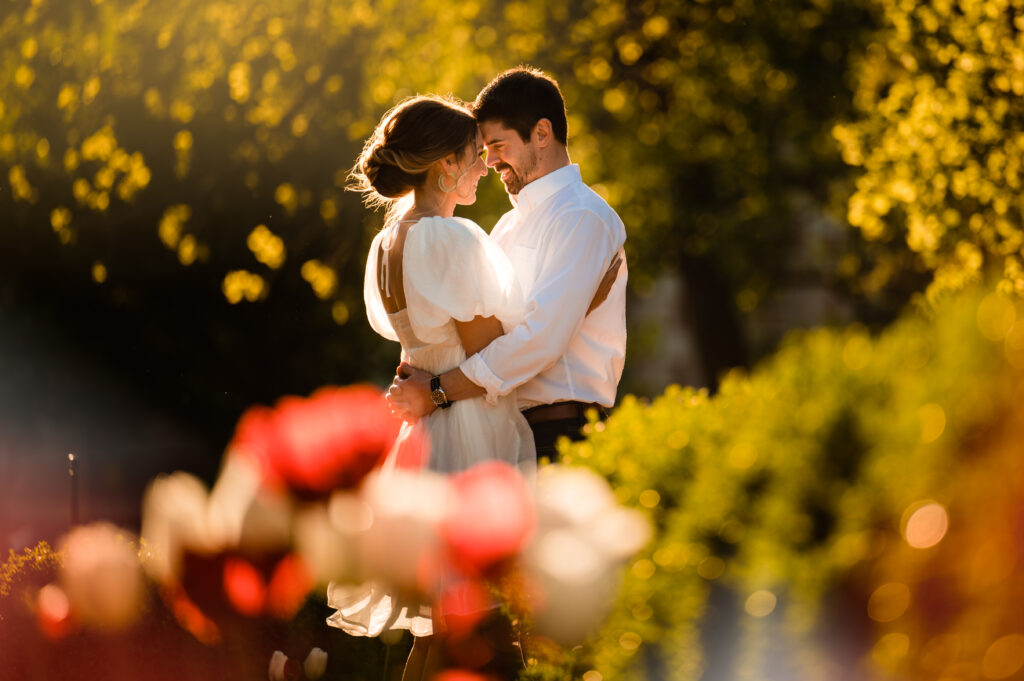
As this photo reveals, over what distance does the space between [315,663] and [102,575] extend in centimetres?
74

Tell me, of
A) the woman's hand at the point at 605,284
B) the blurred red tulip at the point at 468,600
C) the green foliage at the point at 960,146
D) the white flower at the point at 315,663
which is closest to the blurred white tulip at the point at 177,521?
the blurred red tulip at the point at 468,600

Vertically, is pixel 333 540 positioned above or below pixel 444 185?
below

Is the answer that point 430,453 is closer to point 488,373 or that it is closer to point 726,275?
point 488,373

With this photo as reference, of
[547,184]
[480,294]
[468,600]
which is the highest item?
[547,184]

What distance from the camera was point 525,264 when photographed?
4.25m

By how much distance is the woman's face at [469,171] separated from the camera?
3.86 metres

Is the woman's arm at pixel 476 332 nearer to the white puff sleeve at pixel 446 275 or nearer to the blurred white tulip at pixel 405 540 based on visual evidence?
the white puff sleeve at pixel 446 275

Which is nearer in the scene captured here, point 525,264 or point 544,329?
point 544,329

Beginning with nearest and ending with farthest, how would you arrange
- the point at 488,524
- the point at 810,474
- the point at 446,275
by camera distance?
the point at 810,474
the point at 488,524
the point at 446,275

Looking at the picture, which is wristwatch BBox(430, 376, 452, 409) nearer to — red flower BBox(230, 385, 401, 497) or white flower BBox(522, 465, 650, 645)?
red flower BBox(230, 385, 401, 497)

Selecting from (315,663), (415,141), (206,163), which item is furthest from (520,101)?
(206,163)

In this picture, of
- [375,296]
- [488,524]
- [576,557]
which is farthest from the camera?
[375,296]

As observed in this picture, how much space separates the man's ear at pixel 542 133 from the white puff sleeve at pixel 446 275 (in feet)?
2.36

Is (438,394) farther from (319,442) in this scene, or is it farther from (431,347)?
(319,442)
